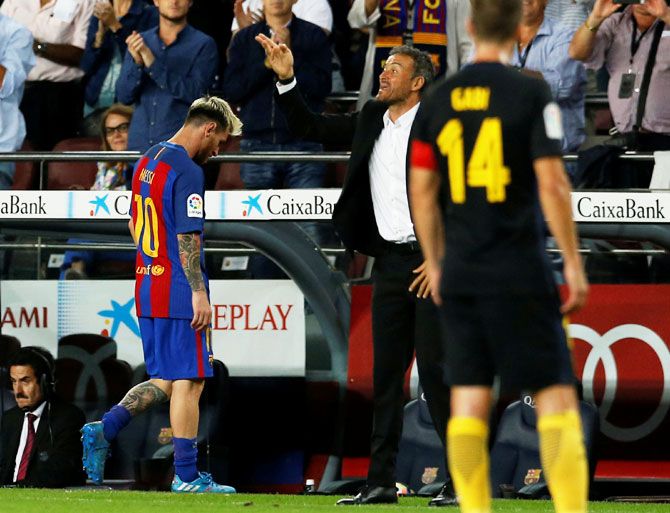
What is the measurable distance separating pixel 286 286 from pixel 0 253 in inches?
77.7

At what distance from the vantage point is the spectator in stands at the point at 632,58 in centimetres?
983

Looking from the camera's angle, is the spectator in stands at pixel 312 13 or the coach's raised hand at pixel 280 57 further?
the spectator in stands at pixel 312 13

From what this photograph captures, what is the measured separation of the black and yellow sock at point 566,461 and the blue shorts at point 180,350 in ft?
11.8

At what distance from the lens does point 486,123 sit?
477 centimetres

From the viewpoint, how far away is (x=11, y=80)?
36.3ft

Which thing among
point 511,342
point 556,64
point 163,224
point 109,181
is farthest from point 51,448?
point 511,342

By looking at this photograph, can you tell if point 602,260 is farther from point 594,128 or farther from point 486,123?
point 486,123

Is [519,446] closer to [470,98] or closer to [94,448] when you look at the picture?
[94,448]

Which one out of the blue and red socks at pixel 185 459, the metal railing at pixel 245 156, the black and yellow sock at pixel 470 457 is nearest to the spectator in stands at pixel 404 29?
the metal railing at pixel 245 156

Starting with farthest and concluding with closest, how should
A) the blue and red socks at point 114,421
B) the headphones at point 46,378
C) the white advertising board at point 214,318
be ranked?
the white advertising board at point 214,318 → the headphones at point 46,378 → the blue and red socks at point 114,421

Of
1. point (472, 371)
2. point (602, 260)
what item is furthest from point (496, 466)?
point (472, 371)

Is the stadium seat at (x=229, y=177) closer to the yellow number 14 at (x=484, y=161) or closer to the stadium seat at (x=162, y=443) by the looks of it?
the stadium seat at (x=162, y=443)

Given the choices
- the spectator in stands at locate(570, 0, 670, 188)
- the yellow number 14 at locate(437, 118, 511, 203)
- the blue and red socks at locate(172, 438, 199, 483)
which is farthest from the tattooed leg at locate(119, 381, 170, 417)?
the yellow number 14 at locate(437, 118, 511, 203)

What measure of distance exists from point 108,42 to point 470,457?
309 inches
